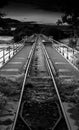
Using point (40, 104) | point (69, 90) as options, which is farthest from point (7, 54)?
point (40, 104)

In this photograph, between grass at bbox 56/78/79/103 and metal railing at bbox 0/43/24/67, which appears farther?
metal railing at bbox 0/43/24/67

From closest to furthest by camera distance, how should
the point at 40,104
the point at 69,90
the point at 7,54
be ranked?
the point at 40,104 → the point at 69,90 → the point at 7,54

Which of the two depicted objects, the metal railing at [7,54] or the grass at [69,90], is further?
the metal railing at [7,54]

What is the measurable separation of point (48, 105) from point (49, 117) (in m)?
1.19

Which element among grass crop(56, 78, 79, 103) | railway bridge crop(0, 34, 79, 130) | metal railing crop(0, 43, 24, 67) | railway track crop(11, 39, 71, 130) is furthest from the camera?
metal railing crop(0, 43, 24, 67)

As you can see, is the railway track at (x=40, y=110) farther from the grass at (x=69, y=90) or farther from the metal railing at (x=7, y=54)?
the metal railing at (x=7, y=54)

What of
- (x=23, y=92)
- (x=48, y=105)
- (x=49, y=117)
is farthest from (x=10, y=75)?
(x=49, y=117)

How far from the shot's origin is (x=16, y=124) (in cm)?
Answer: 618

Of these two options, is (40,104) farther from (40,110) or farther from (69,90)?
(69,90)

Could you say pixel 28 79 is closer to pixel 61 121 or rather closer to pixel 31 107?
pixel 31 107

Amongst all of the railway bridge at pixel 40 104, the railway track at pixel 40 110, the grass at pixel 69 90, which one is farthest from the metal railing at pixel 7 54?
the railway track at pixel 40 110

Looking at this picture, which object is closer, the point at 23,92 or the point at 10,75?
the point at 23,92

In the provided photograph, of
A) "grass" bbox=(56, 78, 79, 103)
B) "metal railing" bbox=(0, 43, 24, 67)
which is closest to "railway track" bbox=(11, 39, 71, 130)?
"grass" bbox=(56, 78, 79, 103)

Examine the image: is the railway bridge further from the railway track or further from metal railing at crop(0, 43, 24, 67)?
metal railing at crop(0, 43, 24, 67)
